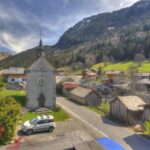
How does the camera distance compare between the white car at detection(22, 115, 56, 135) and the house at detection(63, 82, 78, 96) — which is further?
the house at detection(63, 82, 78, 96)

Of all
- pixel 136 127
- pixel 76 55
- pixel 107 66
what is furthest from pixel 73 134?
pixel 76 55

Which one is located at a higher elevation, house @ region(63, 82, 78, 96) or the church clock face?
the church clock face

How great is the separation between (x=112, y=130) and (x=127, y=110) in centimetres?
502

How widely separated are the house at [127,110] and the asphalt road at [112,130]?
5.99 ft

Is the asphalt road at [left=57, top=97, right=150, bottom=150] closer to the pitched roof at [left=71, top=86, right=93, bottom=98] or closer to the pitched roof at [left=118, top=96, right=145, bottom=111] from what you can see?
the pitched roof at [left=118, top=96, right=145, bottom=111]

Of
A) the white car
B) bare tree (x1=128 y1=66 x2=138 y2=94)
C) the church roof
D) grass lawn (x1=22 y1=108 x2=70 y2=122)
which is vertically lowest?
grass lawn (x1=22 y1=108 x2=70 y2=122)

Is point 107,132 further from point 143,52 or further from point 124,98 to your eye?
point 143,52

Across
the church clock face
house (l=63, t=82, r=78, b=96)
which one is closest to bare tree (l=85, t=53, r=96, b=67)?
house (l=63, t=82, r=78, b=96)

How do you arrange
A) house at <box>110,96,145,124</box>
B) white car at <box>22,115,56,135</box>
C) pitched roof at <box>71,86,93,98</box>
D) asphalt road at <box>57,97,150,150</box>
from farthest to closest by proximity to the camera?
pitched roof at <box>71,86,93,98</box> < house at <box>110,96,145,124</box> < white car at <box>22,115,56,135</box> < asphalt road at <box>57,97,150,150</box>

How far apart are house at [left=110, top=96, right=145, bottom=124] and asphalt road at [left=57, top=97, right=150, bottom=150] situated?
5.99 feet

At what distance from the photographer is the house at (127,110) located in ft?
126

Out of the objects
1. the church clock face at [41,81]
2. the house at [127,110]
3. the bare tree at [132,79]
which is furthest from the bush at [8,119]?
the bare tree at [132,79]

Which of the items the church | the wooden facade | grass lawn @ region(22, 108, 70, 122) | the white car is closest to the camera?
the white car

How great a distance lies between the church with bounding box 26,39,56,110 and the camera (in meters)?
50.6
